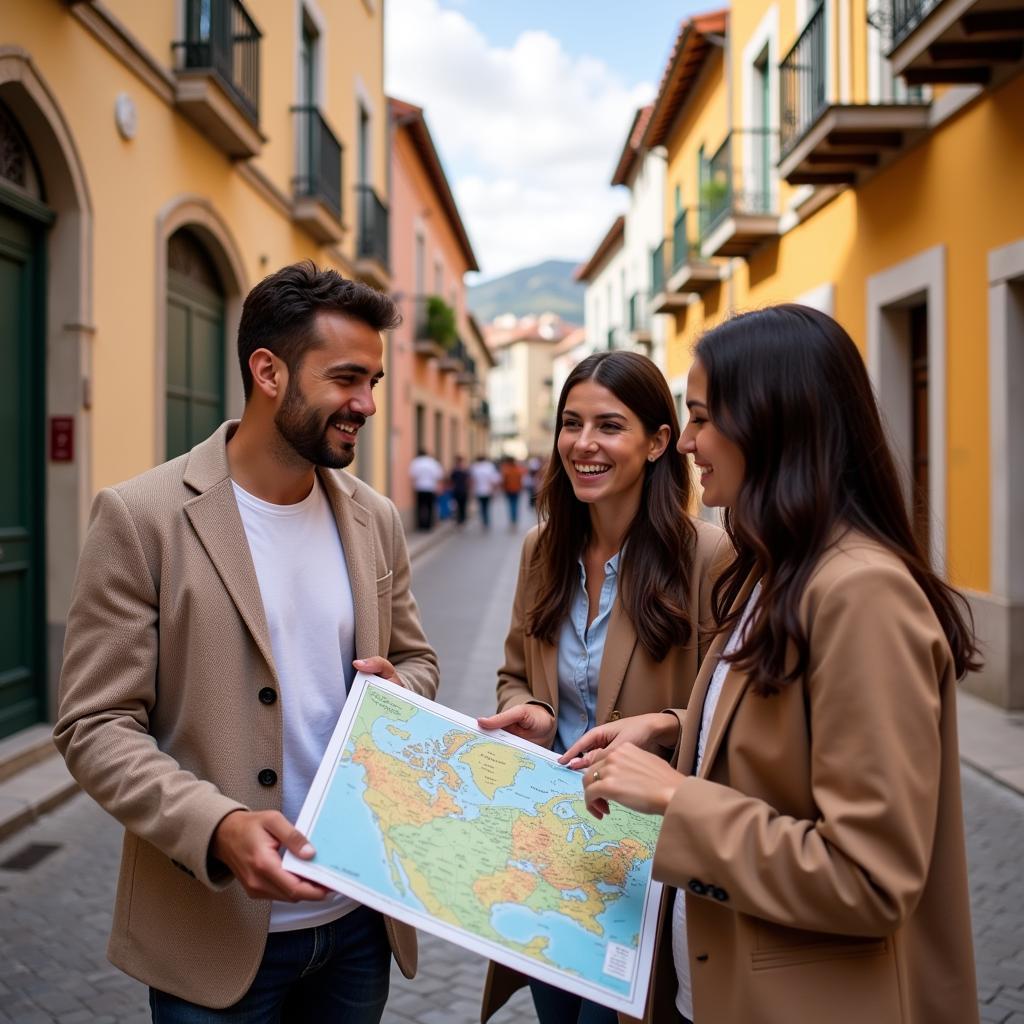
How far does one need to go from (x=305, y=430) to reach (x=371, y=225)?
15.6 meters

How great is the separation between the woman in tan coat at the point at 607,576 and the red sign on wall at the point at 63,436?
186 inches

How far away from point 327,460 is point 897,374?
9164mm

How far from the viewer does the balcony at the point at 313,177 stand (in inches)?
475

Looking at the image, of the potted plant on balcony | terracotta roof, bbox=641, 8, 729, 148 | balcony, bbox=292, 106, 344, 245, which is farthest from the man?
the potted plant on balcony

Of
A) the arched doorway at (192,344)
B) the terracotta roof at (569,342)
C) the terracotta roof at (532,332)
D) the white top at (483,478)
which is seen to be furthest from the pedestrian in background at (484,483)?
the terracotta roof at (532,332)

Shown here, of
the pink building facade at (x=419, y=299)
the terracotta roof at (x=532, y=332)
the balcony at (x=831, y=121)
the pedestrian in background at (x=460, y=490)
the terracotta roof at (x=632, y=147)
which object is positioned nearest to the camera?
the balcony at (x=831, y=121)

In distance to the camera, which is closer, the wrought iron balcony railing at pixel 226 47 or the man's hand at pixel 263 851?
the man's hand at pixel 263 851

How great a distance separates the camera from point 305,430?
1.95 m

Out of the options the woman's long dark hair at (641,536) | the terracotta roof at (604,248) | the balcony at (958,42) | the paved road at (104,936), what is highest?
the terracotta roof at (604,248)

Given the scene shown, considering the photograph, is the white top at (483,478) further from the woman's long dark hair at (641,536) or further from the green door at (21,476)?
the woman's long dark hair at (641,536)

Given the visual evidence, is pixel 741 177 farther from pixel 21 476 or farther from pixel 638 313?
pixel 638 313

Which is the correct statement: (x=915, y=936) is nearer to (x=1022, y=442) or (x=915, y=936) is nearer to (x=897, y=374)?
(x=1022, y=442)

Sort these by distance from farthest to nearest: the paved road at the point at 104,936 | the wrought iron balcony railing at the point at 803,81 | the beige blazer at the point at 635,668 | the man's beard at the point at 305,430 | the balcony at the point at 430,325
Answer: the balcony at the point at 430,325 < the wrought iron balcony railing at the point at 803,81 < the paved road at the point at 104,936 < the beige blazer at the point at 635,668 < the man's beard at the point at 305,430

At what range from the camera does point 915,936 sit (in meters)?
1.51
